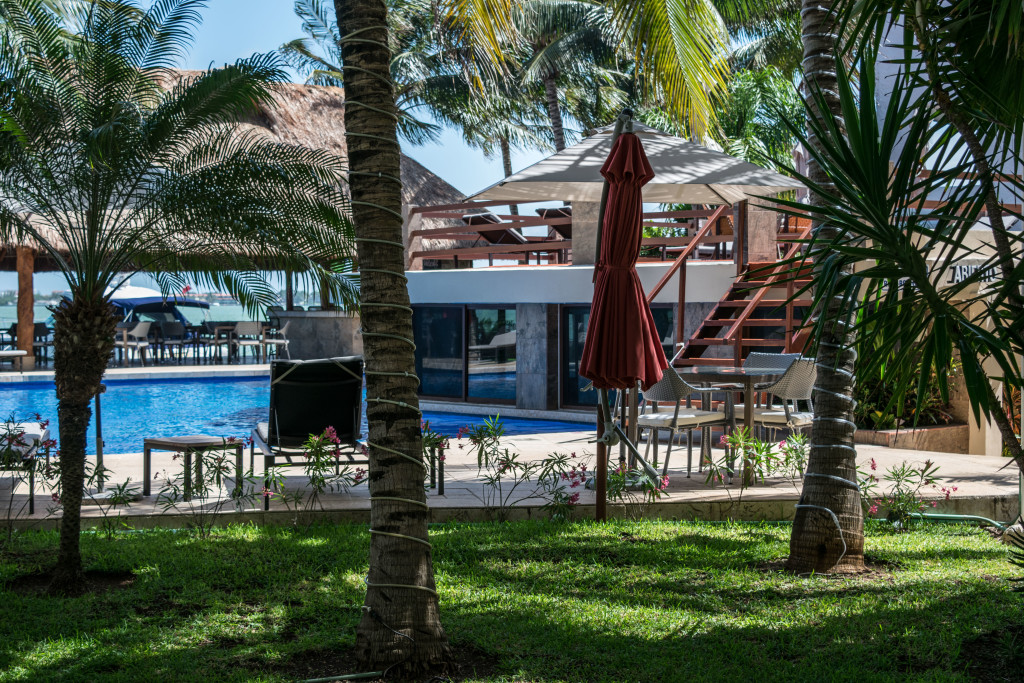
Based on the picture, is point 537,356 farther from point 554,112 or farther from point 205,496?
point 554,112

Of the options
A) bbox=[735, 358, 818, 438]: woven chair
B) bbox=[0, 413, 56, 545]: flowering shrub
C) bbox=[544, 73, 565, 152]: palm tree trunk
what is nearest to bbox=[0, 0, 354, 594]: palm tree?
bbox=[0, 413, 56, 545]: flowering shrub

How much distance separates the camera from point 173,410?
15.2m

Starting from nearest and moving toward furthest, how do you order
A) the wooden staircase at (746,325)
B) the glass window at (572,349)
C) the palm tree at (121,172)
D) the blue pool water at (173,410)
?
the palm tree at (121,172) → the wooden staircase at (746,325) → the blue pool water at (173,410) → the glass window at (572,349)

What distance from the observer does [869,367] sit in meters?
3.27

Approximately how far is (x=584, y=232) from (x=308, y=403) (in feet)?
24.0

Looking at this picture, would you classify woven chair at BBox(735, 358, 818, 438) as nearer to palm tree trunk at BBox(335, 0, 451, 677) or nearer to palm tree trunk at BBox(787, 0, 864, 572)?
palm tree trunk at BBox(787, 0, 864, 572)

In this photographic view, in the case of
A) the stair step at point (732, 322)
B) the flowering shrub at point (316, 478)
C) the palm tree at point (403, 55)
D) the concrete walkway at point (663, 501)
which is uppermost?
the palm tree at point (403, 55)

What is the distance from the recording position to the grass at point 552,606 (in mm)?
3643

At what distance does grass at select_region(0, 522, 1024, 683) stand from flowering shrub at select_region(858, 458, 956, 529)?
230 mm

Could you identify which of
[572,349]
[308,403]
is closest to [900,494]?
[308,403]

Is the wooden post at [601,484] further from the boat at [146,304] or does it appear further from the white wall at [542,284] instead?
the boat at [146,304]

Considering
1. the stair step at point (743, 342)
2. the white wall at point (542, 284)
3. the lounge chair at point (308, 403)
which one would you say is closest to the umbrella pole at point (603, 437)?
the lounge chair at point (308, 403)

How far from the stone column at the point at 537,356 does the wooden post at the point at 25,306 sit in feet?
37.4

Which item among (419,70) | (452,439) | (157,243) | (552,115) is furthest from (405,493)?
(419,70)
